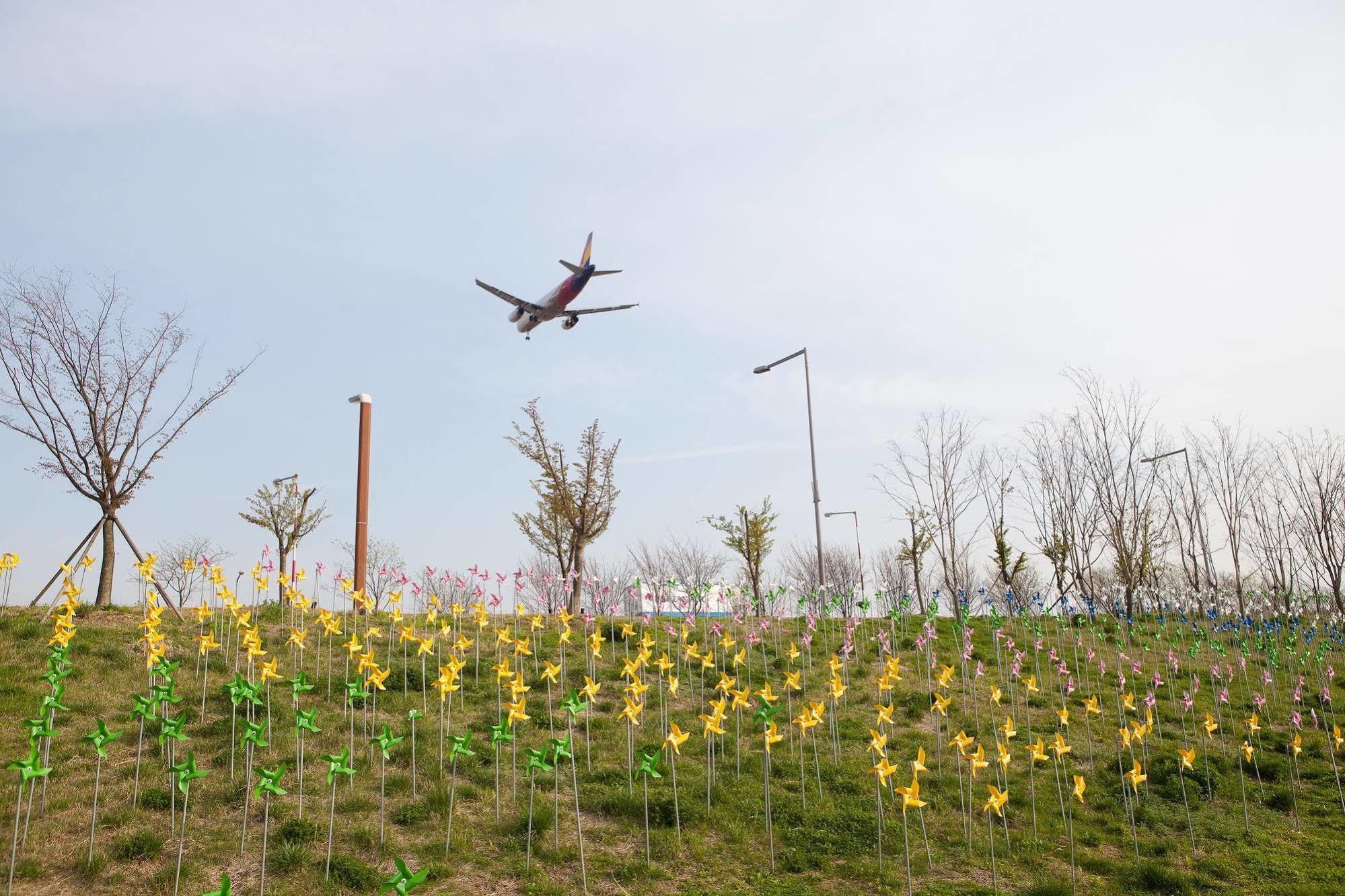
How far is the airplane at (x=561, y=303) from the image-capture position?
24.8 metres

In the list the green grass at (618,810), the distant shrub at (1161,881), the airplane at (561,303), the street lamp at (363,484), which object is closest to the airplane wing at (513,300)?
the airplane at (561,303)

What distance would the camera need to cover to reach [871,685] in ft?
44.1

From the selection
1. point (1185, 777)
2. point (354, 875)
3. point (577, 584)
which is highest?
point (577, 584)

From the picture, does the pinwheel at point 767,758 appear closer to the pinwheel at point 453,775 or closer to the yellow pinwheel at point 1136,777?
the pinwheel at point 453,775

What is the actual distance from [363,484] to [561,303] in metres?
10.3

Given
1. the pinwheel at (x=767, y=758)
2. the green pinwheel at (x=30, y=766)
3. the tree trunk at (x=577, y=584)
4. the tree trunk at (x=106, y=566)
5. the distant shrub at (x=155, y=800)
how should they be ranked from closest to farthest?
the green pinwheel at (x=30, y=766) → the pinwheel at (x=767, y=758) → the distant shrub at (x=155, y=800) → the tree trunk at (x=106, y=566) → the tree trunk at (x=577, y=584)

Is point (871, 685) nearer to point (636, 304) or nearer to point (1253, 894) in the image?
point (1253, 894)

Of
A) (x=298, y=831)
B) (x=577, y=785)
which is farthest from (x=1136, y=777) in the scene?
(x=298, y=831)

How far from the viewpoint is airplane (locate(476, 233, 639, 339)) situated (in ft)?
81.3

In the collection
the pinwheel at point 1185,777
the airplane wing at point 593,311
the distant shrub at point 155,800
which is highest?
the airplane wing at point 593,311

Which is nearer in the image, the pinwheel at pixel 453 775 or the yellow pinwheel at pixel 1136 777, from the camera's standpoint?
the pinwheel at pixel 453 775

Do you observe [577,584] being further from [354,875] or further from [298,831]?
[354,875]

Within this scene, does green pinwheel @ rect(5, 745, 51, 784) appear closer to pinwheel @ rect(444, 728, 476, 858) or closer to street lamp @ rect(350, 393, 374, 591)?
pinwheel @ rect(444, 728, 476, 858)

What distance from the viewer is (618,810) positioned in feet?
29.0
